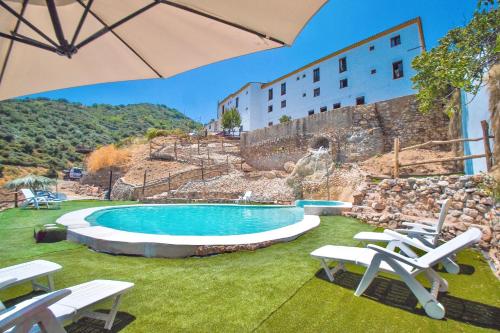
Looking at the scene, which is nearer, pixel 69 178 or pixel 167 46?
pixel 167 46

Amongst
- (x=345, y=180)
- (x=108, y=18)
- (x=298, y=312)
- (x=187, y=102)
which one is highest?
(x=187, y=102)

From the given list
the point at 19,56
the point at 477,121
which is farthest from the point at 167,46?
the point at 477,121

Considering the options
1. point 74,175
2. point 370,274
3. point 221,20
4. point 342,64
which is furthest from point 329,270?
point 74,175

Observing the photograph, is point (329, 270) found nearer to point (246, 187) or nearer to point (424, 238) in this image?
point (424, 238)

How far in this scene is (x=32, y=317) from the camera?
1.57 metres

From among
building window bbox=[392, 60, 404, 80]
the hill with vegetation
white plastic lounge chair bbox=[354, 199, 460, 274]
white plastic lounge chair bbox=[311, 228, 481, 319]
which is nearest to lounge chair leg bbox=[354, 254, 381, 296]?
white plastic lounge chair bbox=[311, 228, 481, 319]

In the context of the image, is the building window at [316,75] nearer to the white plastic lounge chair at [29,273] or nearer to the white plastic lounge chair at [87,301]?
the white plastic lounge chair at [29,273]

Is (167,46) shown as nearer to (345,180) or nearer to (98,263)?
(98,263)

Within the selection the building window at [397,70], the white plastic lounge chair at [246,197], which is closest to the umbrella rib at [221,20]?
the white plastic lounge chair at [246,197]

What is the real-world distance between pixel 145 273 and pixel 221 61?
9.84 ft

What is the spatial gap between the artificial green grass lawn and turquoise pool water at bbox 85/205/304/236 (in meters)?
3.04

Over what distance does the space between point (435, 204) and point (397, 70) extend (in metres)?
Result: 17.4

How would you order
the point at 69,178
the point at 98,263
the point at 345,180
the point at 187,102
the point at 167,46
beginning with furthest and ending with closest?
the point at 187,102 → the point at 69,178 → the point at 345,180 → the point at 98,263 → the point at 167,46

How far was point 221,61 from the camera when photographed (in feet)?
10.2
